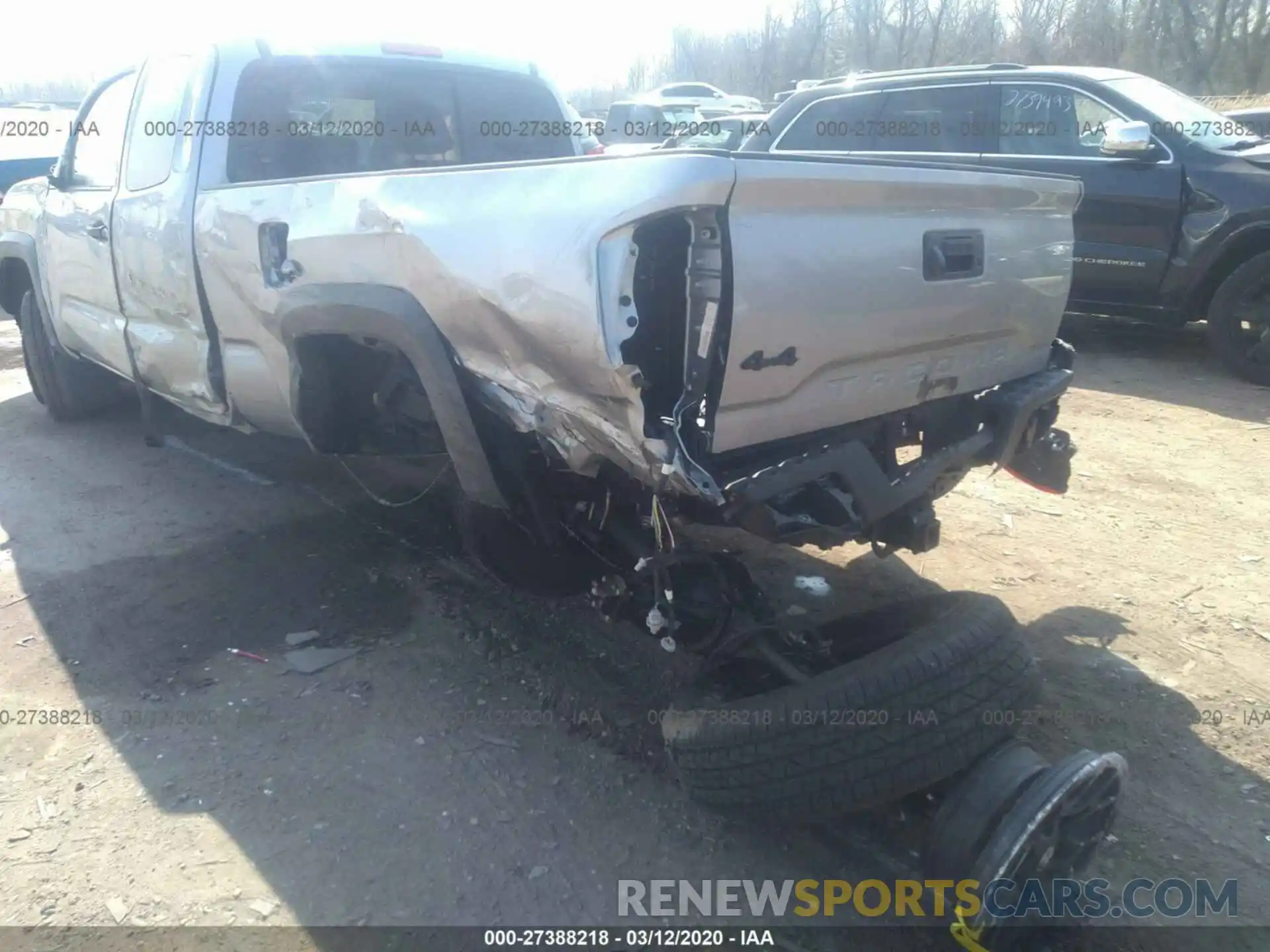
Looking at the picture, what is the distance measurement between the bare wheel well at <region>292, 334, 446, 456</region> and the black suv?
427cm

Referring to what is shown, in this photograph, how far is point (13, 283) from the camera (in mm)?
5973

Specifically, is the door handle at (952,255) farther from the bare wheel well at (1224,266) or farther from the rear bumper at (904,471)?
the bare wheel well at (1224,266)

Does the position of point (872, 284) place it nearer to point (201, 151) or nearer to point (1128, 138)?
point (201, 151)

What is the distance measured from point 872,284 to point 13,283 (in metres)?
5.51

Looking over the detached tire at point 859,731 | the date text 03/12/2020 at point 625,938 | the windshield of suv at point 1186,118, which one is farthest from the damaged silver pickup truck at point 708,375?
the windshield of suv at point 1186,118

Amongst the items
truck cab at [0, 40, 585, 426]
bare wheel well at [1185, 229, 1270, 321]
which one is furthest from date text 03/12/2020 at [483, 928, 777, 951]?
bare wheel well at [1185, 229, 1270, 321]

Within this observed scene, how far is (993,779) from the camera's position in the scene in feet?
7.61

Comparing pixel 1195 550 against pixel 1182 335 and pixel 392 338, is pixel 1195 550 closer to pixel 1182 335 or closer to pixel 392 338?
pixel 392 338

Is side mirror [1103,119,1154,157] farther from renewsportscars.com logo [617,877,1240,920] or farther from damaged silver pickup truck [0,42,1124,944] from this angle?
renewsportscars.com logo [617,877,1240,920]

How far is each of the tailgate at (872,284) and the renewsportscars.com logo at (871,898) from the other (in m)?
1.08

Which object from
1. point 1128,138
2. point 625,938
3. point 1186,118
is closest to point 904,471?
point 625,938

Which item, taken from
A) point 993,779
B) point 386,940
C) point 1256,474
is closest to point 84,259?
point 386,940

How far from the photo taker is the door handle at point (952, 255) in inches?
106

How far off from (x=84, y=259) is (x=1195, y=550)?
5058 mm
